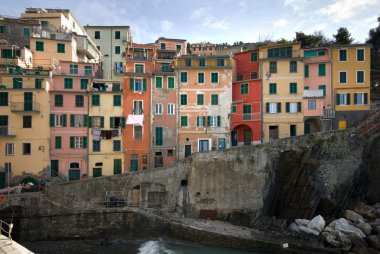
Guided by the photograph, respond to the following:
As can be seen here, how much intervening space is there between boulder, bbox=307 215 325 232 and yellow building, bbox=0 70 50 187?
2656cm

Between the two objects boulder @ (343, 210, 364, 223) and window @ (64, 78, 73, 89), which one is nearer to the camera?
boulder @ (343, 210, 364, 223)

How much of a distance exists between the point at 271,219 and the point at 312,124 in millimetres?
14342

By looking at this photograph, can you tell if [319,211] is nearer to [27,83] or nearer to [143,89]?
[143,89]

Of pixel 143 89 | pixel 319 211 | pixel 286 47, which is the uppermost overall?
pixel 286 47

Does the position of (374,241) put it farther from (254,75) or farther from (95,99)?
(95,99)

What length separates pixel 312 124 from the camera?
39.4m

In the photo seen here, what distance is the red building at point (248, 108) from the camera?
127 feet

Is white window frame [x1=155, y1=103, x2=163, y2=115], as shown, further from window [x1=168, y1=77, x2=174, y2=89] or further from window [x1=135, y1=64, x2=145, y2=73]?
window [x1=135, y1=64, x2=145, y2=73]

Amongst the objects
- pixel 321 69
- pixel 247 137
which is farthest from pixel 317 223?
pixel 321 69

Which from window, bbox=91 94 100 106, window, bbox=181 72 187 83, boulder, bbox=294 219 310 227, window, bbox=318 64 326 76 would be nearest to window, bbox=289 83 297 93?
window, bbox=318 64 326 76

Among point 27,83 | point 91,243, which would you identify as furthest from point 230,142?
point 27,83

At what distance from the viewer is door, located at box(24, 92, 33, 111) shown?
111 ft

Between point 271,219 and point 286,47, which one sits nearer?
point 271,219

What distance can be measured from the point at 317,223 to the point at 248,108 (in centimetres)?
1512
